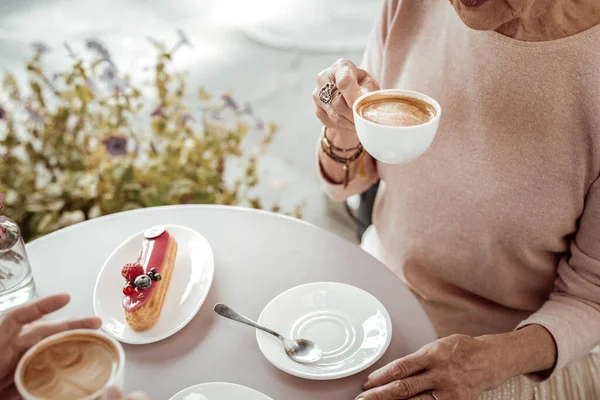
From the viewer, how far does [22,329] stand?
907 millimetres

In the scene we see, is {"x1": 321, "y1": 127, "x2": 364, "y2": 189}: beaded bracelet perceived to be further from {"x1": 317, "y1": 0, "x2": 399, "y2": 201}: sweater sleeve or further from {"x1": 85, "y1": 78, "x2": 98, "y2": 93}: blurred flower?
{"x1": 85, "y1": 78, "x2": 98, "y2": 93}: blurred flower

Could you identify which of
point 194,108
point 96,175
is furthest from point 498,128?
point 194,108

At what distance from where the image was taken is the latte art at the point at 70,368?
0.78 m

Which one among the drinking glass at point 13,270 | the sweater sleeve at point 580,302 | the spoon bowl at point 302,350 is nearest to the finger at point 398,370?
the spoon bowl at point 302,350

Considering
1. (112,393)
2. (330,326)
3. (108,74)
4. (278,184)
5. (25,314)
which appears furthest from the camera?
(278,184)

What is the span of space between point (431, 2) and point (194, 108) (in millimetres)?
2489

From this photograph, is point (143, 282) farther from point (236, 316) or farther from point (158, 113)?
point (158, 113)

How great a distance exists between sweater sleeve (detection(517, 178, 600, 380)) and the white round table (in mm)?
277

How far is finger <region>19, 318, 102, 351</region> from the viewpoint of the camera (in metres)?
0.88

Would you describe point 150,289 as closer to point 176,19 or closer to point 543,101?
point 543,101

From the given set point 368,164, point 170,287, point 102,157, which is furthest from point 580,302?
point 102,157

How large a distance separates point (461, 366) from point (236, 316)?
43cm

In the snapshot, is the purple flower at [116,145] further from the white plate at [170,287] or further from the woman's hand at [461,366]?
the woman's hand at [461,366]

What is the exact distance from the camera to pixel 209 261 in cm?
126
